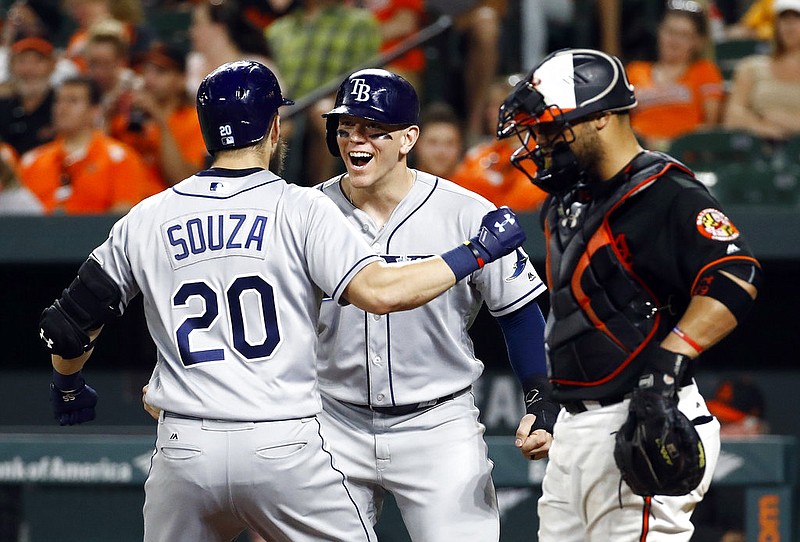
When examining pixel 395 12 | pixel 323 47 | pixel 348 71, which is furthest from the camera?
pixel 395 12

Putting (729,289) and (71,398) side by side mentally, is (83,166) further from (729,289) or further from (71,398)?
(729,289)

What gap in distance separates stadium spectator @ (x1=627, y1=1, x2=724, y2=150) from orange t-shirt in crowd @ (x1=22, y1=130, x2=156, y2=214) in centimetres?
283

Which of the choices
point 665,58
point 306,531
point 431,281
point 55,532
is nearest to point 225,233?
point 431,281

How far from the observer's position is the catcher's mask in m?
3.11

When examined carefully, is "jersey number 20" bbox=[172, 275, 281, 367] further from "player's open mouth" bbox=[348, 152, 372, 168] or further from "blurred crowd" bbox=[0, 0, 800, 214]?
"blurred crowd" bbox=[0, 0, 800, 214]

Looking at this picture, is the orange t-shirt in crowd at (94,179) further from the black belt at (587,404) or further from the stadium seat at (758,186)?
the black belt at (587,404)

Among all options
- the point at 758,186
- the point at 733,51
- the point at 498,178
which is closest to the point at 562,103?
the point at 498,178

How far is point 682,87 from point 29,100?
13.1ft

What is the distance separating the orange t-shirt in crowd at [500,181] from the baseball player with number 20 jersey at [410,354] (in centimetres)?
274

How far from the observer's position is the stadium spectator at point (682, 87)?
276 inches

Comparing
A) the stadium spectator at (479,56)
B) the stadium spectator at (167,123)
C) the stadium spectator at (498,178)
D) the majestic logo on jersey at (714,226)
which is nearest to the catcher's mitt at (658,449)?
the majestic logo on jersey at (714,226)

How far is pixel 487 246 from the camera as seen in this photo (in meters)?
3.16

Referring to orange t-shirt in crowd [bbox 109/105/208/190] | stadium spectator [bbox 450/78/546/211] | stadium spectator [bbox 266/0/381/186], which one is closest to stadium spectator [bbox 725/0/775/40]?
stadium spectator [bbox 450/78/546/211]

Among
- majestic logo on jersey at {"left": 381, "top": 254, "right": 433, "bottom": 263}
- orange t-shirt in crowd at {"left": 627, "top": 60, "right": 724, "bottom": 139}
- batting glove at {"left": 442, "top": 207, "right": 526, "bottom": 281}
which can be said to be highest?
batting glove at {"left": 442, "top": 207, "right": 526, "bottom": 281}
